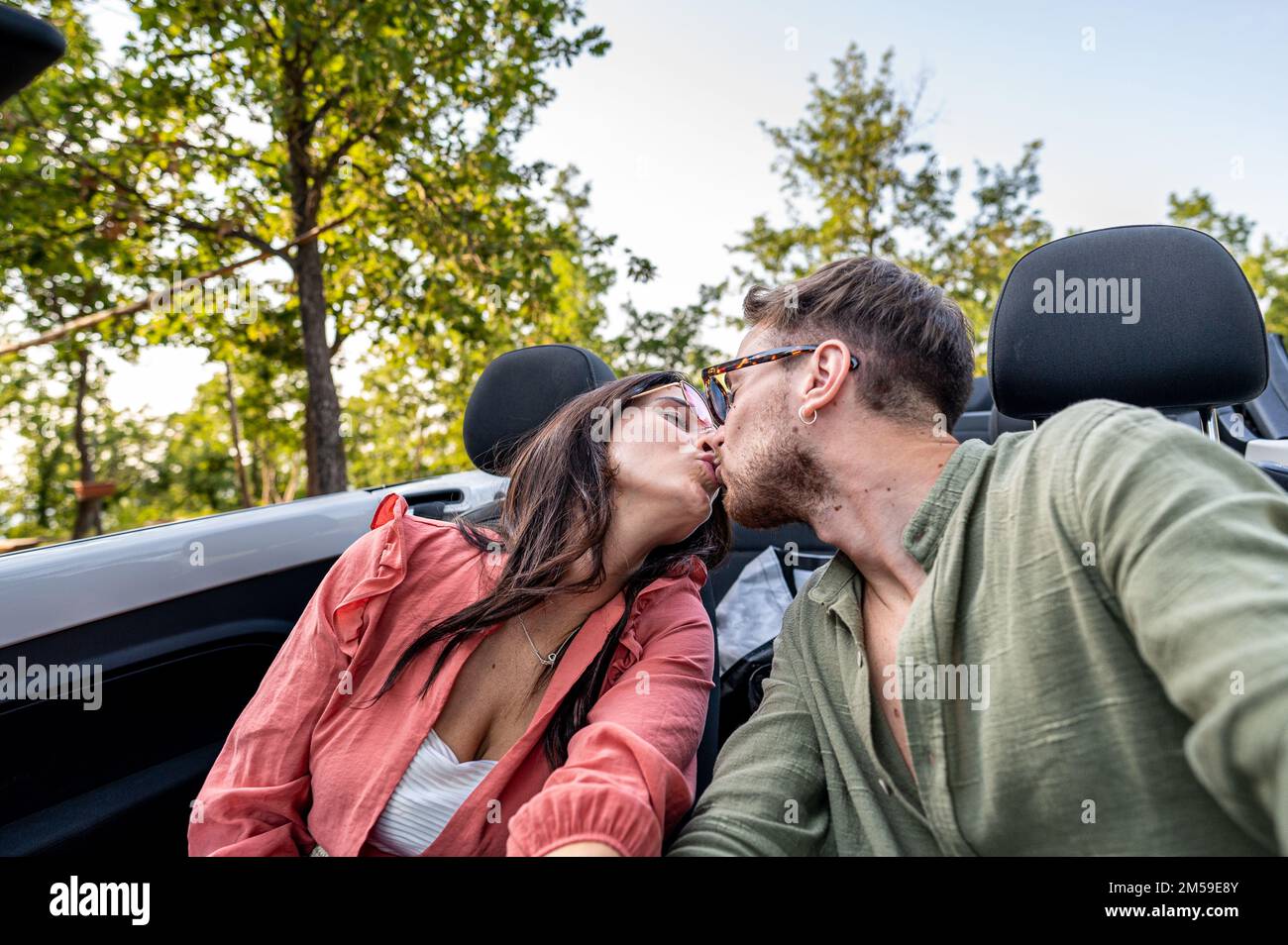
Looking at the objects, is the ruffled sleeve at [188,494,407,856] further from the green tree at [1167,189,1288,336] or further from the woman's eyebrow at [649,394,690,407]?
the green tree at [1167,189,1288,336]

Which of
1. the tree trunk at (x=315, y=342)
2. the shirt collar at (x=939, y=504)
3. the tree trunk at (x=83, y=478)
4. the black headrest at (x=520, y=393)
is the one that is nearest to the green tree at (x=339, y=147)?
the tree trunk at (x=315, y=342)

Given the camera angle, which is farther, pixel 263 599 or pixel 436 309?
pixel 436 309

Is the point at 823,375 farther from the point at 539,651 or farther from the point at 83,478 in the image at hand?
the point at 83,478

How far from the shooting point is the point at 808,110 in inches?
416

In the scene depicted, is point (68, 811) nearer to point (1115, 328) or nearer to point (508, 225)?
point (1115, 328)

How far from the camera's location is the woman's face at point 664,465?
161 centimetres

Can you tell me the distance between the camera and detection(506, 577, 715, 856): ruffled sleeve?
1.09 m

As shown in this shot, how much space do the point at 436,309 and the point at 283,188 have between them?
1.26m

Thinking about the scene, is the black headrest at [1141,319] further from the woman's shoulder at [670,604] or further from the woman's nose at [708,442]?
the woman's shoulder at [670,604]

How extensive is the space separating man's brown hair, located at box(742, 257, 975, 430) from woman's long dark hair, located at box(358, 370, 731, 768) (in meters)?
0.39

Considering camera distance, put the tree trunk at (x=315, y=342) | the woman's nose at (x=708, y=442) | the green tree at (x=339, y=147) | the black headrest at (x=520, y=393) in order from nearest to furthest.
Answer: the woman's nose at (x=708, y=442), the black headrest at (x=520, y=393), the green tree at (x=339, y=147), the tree trunk at (x=315, y=342)

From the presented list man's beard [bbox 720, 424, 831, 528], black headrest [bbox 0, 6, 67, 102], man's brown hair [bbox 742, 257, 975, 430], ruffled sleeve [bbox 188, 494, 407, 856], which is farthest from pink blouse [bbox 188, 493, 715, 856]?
black headrest [bbox 0, 6, 67, 102]
